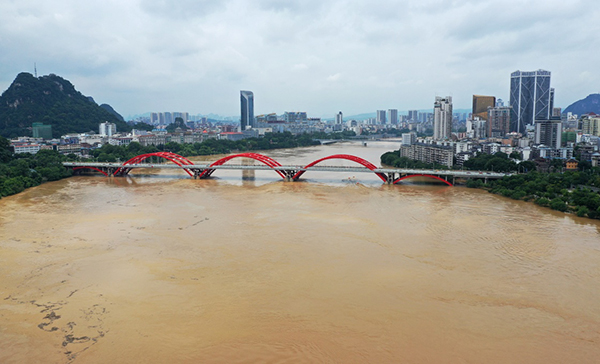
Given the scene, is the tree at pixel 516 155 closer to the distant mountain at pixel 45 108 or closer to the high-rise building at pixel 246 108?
the distant mountain at pixel 45 108

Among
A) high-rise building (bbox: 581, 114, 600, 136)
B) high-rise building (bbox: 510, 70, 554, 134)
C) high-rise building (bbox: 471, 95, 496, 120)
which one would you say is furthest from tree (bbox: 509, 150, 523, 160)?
high-rise building (bbox: 471, 95, 496, 120)

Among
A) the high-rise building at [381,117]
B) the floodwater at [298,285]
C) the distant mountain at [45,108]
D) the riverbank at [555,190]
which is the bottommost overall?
the floodwater at [298,285]

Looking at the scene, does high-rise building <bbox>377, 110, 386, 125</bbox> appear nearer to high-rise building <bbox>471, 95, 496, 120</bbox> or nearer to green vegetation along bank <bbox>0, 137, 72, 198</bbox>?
high-rise building <bbox>471, 95, 496, 120</bbox>

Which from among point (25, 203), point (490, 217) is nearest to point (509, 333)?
point (490, 217)

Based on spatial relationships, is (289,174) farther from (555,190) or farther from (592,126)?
(592,126)

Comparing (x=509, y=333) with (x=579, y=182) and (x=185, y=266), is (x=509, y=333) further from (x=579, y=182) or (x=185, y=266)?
(x=579, y=182)

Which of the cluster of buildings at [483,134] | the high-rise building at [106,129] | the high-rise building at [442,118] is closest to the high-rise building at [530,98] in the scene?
the cluster of buildings at [483,134]

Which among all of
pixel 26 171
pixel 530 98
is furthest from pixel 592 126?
pixel 26 171
